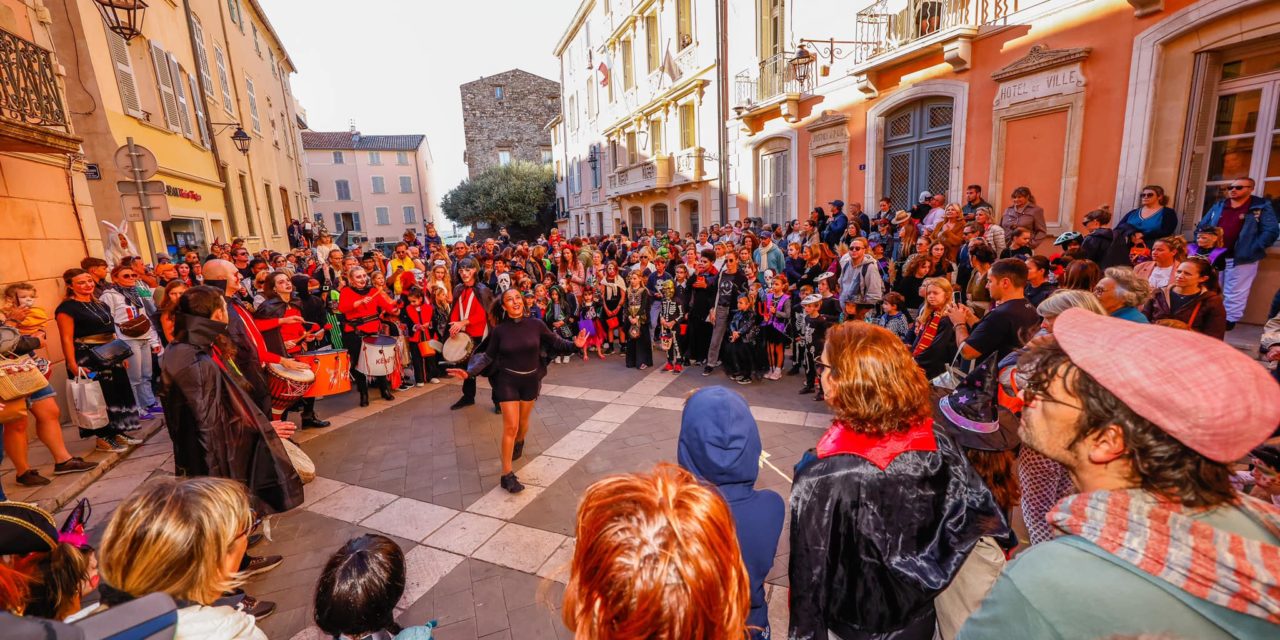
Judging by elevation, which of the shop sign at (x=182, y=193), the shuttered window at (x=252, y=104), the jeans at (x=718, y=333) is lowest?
the jeans at (x=718, y=333)

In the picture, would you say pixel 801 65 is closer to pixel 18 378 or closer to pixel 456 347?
pixel 456 347

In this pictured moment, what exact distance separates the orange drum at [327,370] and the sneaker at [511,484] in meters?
2.65

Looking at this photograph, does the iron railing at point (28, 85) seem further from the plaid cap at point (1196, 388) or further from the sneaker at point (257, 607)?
the plaid cap at point (1196, 388)

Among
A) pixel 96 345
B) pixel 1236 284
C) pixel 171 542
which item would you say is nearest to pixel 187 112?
pixel 96 345

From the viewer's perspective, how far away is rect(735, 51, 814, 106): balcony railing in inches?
505

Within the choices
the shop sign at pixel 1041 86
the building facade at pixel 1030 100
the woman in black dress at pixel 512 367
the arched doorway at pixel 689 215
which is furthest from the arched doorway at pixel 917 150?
the woman in black dress at pixel 512 367

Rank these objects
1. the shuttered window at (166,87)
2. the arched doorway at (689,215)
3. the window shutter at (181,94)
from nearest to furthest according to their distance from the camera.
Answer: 1. the shuttered window at (166,87)
2. the window shutter at (181,94)
3. the arched doorway at (689,215)

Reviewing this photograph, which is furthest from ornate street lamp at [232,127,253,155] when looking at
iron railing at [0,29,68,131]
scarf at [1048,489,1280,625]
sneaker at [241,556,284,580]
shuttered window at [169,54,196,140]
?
scarf at [1048,489,1280,625]

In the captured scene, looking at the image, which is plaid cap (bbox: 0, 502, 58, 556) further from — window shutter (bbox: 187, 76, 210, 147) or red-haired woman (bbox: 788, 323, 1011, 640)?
window shutter (bbox: 187, 76, 210, 147)

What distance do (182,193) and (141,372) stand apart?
25.9 feet

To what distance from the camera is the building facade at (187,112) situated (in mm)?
9258

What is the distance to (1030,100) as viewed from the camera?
8.34 meters

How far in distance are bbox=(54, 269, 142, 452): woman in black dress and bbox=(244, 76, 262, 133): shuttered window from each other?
A: 1678 centimetres

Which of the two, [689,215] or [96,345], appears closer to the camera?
[96,345]
